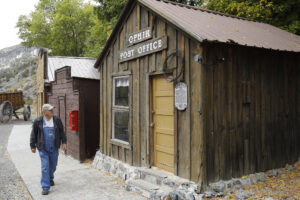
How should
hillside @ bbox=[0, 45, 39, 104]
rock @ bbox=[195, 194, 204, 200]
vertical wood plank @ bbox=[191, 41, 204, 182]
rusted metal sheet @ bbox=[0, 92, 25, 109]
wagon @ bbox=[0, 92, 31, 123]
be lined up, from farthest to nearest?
hillside @ bbox=[0, 45, 39, 104] → rusted metal sheet @ bbox=[0, 92, 25, 109] → wagon @ bbox=[0, 92, 31, 123] → vertical wood plank @ bbox=[191, 41, 204, 182] → rock @ bbox=[195, 194, 204, 200]

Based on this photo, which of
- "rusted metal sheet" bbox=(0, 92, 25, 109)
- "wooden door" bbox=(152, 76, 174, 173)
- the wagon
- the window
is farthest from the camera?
"rusted metal sheet" bbox=(0, 92, 25, 109)

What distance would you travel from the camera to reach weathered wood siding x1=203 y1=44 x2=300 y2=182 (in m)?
5.30

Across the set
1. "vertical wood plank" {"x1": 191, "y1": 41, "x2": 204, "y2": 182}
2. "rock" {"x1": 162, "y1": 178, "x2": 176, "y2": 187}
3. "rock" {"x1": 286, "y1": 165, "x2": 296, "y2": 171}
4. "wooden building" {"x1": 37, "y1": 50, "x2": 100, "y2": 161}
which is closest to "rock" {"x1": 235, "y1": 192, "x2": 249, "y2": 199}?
"vertical wood plank" {"x1": 191, "y1": 41, "x2": 204, "y2": 182}

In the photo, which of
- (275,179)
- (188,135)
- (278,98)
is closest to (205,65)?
(188,135)

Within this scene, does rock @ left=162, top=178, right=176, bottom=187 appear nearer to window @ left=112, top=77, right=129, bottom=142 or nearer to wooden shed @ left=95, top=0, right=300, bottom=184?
wooden shed @ left=95, top=0, right=300, bottom=184

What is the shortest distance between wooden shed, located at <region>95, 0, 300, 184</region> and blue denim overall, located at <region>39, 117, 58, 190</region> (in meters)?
2.00

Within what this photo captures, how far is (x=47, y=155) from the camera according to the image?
6.34m

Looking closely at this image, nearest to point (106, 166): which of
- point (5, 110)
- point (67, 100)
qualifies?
point (67, 100)

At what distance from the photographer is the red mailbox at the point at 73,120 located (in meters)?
9.38

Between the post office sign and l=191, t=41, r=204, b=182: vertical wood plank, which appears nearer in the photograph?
l=191, t=41, r=204, b=182: vertical wood plank

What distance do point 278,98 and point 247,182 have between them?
7.60ft

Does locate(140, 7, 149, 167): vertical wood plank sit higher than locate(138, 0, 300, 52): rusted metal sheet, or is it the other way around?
locate(138, 0, 300, 52): rusted metal sheet

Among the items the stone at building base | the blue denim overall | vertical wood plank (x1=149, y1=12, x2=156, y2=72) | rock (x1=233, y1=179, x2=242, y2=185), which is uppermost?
vertical wood plank (x1=149, y1=12, x2=156, y2=72)

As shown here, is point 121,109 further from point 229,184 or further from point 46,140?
point 229,184
